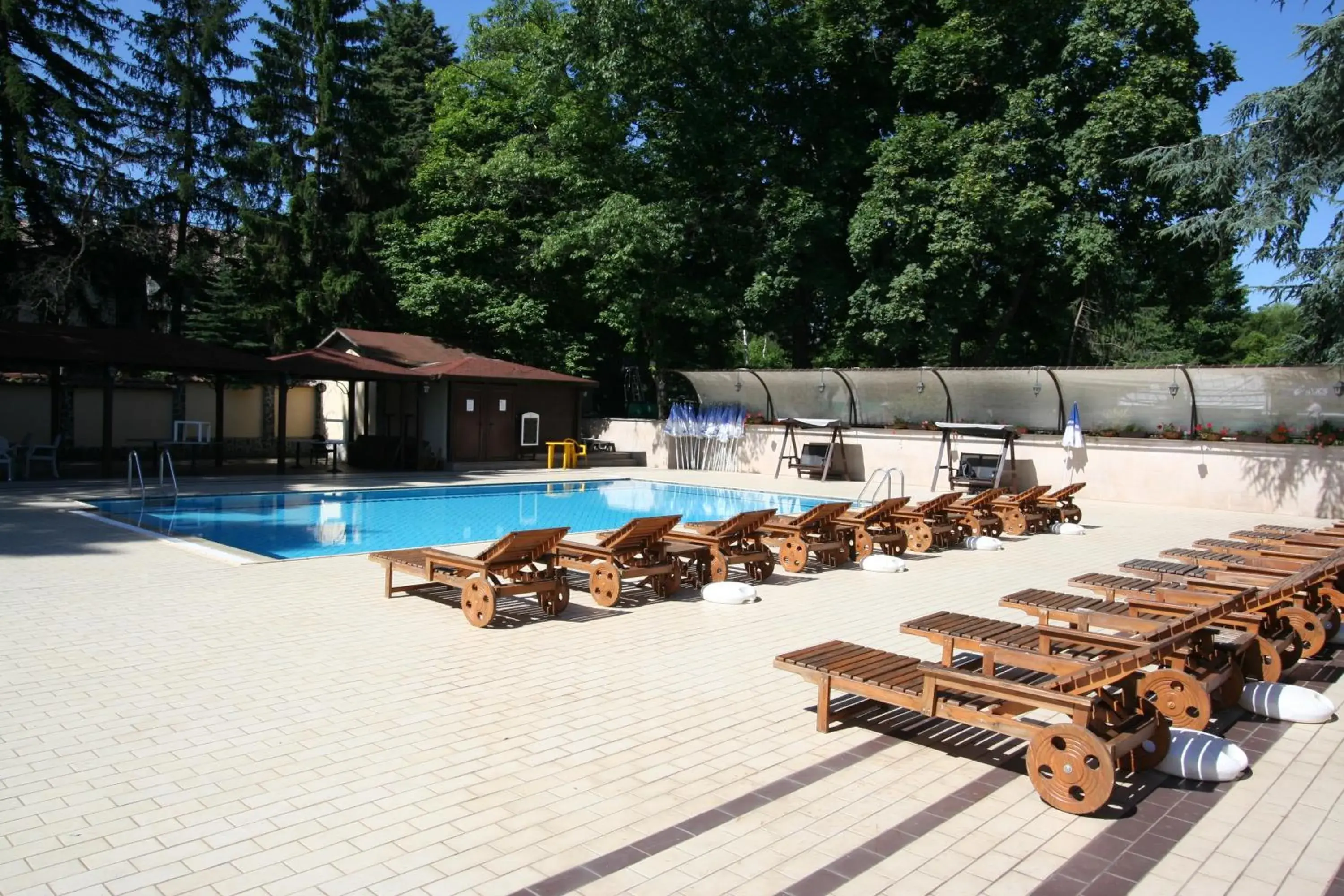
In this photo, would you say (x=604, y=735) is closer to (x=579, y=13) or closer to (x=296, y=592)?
(x=296, y=592)

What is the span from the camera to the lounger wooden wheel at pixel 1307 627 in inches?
247

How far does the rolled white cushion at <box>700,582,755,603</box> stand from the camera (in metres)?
8.46

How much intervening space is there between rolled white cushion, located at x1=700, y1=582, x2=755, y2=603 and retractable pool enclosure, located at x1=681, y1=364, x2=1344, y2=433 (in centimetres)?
1390

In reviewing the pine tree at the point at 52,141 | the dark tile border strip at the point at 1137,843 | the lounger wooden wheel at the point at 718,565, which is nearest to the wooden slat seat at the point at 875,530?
the lounger wooden wheel at the point at 718,565

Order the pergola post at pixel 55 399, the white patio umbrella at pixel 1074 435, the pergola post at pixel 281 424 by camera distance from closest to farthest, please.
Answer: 1. the white patio umbrella at pixel 1074 435
2. the pergola post at pixel 55 399
3. the pergola post at pixel 281 424

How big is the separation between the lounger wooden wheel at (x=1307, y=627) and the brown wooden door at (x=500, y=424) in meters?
20.8

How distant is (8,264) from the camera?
1013 inches

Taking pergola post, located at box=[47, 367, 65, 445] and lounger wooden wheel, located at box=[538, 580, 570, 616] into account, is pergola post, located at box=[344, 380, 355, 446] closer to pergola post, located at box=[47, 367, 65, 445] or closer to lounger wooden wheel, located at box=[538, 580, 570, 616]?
pergola post, located at box=[47, 367, 65, 445]

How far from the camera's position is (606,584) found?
26.8 feet

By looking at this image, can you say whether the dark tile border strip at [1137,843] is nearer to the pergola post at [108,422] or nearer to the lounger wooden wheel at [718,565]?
the lounger wooden wheel at [718,565]

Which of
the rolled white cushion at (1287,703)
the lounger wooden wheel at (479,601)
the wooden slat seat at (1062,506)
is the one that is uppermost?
the wooden slat seat at (1062,506)

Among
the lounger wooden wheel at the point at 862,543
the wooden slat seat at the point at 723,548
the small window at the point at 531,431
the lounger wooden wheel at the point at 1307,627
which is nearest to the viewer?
the lounger wooden wheel at the point at 1307,627

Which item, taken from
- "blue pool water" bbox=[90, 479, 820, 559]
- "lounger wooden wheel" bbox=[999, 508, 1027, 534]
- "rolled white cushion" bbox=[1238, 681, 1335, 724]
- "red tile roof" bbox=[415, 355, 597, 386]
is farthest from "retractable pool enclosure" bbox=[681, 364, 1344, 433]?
"rolled white cushion" bbox=[1238, 681, 1335, 724]

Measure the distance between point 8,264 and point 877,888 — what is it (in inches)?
1196
